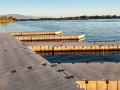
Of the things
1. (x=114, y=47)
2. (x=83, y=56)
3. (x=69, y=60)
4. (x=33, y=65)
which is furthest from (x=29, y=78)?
(x=114, y=47)

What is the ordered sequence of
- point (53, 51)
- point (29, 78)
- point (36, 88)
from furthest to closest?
point (53, 51), point (29, 78), point (36, 88)

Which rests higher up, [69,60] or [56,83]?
[56,83]

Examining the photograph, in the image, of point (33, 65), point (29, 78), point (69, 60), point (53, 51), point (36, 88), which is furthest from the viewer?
point (53, 51)

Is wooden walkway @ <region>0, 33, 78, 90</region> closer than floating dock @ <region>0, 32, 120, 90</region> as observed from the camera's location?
Yes

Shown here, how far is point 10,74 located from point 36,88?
20.0 ft

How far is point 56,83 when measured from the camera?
25.0 meters

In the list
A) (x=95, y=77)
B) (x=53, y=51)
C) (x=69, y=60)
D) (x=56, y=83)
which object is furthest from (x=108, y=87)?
(x=53, y=51)

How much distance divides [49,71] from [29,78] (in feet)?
11.3

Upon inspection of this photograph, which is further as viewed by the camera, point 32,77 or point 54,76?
point 54,76

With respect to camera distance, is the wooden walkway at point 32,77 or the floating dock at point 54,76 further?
the floating dock at point 54,76

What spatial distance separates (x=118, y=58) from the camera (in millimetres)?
57625

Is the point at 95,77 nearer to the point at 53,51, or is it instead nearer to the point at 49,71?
the point at 49,71

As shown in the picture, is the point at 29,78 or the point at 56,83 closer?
the point at 56,83

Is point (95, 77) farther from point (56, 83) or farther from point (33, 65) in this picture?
point (33, 65)
